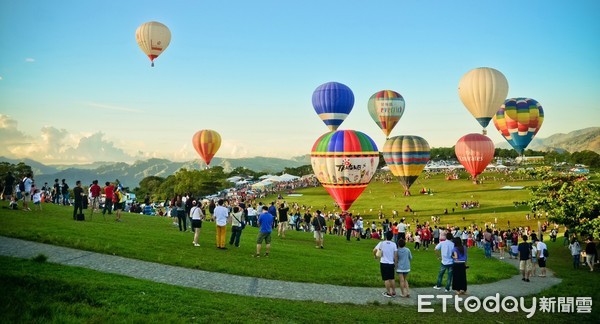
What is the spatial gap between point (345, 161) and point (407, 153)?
2580 centimetres

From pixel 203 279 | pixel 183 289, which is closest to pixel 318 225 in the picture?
pixel 203 279

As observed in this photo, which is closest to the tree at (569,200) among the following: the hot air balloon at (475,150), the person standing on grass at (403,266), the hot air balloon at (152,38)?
the person standing on grass at (403,266)

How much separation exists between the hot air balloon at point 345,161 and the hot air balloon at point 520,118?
3660 cm

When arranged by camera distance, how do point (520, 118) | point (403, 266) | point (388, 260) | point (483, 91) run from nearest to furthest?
point (388, 260) → point (403, 266) → point (483, 91) → point (520, 118)

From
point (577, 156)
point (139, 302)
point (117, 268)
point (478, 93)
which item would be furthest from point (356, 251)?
point (577, 156)

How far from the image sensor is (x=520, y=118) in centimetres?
6750

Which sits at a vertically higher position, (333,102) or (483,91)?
(483,91)

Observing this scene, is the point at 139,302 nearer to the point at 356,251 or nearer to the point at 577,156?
the point at 356,251

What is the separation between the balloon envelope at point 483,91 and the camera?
5922 cm

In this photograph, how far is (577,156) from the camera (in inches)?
5330

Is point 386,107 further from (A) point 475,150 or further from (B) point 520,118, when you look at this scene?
(B) point 520,118

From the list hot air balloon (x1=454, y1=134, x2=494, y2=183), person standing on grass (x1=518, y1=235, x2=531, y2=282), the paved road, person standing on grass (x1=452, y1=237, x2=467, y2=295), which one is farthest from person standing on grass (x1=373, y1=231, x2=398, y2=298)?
hot air balloon (x1=454, y1=134, x2=494, y2=183)

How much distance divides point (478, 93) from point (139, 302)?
5676 centimetres

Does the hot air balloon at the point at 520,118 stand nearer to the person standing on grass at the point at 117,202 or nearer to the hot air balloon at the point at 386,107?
the hot air balloon at the point at 386,107
